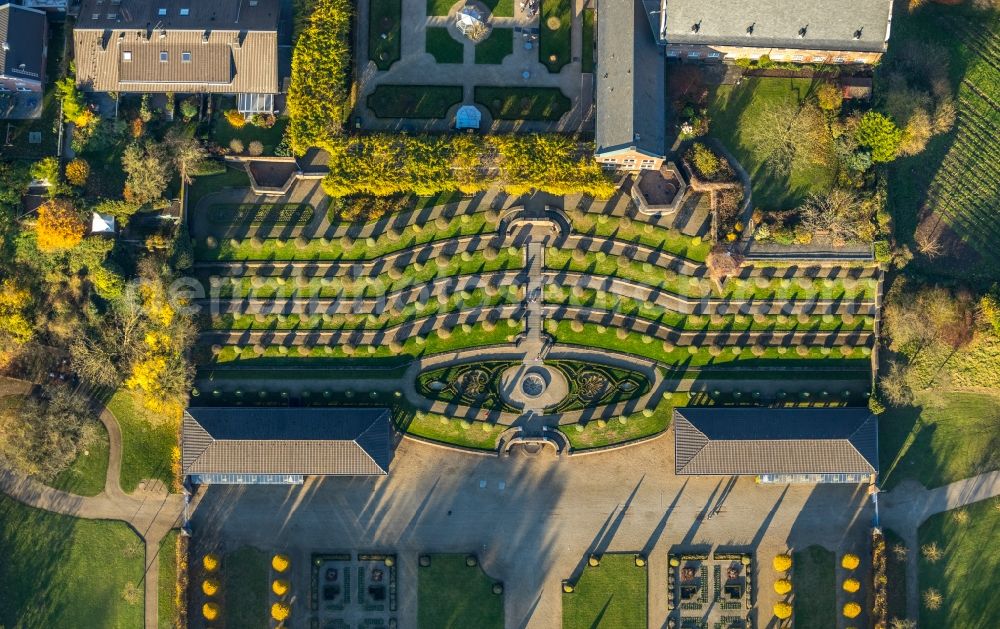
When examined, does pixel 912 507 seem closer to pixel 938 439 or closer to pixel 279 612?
pixel 938 439

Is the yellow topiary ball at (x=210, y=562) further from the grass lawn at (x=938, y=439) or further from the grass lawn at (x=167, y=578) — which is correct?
the grass lawn at (x=938, y=439)

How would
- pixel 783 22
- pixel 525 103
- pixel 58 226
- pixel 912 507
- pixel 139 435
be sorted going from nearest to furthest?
pixel 783 22
pixel 58 226
pixel 912 507
pixel 139 435
pixel 525 103

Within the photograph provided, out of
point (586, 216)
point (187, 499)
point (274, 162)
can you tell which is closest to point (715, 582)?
point (586, 216)

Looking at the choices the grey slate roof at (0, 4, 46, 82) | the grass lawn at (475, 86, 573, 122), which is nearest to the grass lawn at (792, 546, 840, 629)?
the grass lawn at (475, 86, 573, 122)

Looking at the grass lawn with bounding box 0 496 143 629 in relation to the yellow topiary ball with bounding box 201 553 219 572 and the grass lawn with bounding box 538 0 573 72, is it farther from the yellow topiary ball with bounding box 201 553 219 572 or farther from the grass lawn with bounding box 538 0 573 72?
the grass lawn with bounding box 538 0 573 72

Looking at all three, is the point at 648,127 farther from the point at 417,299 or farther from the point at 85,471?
the point at 85,471

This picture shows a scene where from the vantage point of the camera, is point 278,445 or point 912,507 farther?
point 912,507

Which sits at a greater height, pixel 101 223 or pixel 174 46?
pixel 174 46

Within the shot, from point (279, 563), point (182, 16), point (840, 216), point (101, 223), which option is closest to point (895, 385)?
point (840, 216)
